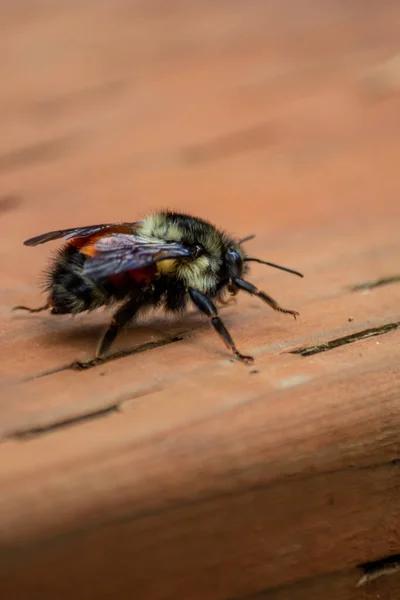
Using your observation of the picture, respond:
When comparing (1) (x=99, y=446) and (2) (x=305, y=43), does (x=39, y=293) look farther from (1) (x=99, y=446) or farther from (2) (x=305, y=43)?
(2) (x=305, y=43)

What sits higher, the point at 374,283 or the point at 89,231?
the point at 89,231

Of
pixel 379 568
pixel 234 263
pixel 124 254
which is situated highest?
pixel 124 254

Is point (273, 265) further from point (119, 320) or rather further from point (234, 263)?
point (119, 320)

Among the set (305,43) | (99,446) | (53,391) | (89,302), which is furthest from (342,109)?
(99,446)

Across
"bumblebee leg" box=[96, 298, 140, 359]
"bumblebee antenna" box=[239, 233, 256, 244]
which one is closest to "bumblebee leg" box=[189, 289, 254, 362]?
"bumblebee leg" box=[96, 298, 140, 359]

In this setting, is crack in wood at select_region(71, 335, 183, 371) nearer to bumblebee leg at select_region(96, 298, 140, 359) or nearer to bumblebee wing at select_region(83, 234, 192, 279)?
bumblebee leg at select_region(96, 298, 140, 359)

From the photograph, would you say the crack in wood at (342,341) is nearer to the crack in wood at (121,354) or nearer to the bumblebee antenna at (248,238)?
the crack in wood at (121,354)

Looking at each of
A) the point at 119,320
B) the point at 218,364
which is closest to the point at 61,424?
the point at 218,364

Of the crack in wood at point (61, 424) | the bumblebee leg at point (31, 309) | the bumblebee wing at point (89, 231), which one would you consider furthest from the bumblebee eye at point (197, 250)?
the crack in wood at point (61, 424)
